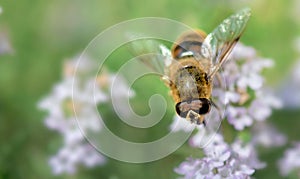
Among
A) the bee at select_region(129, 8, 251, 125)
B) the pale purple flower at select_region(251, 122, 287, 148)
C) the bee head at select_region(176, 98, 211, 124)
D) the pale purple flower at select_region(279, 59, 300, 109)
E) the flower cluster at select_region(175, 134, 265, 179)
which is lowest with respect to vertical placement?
the flower cluster at select_region(175, 134, 265, 179)

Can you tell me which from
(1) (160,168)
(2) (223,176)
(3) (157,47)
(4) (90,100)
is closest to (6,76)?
(4) (90,100)

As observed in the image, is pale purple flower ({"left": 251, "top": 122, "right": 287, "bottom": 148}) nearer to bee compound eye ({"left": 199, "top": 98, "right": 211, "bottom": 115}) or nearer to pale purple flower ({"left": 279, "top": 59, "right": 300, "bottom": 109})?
pale purple flower ({"left": 279, "top": 59, "right": 300, "bottom": 109})

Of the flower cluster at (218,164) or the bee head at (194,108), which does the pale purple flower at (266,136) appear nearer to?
the flower cluster at (218,164)

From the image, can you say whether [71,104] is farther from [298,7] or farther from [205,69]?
[298,7]

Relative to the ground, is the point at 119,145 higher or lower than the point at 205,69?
higher

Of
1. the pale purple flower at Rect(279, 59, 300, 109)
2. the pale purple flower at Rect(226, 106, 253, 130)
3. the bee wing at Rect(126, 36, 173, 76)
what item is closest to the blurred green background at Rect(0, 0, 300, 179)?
the pale purple flower at Rect(279, 59, 300, 109)
